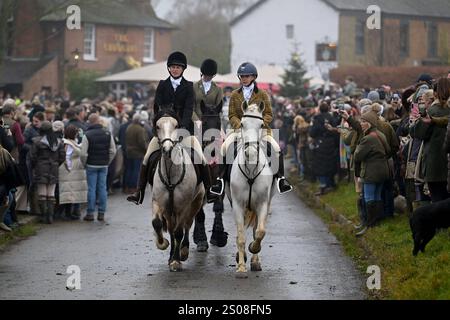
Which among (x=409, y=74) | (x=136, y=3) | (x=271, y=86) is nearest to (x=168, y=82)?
(x=409, y=74)

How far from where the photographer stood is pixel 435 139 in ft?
47.7

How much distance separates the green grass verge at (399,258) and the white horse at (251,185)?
1.53 metres

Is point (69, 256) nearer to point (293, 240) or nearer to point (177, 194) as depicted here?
point (177, 194)

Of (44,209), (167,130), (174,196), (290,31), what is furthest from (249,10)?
(167,130)

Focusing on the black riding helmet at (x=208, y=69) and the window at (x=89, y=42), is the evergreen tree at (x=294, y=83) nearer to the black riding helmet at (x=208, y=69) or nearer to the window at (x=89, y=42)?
the window at (x=89, y=42)

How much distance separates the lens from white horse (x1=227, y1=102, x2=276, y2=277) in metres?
14.1

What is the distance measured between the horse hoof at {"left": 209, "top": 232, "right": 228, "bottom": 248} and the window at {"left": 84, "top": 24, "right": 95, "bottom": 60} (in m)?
48.6

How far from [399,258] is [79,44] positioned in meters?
51.6

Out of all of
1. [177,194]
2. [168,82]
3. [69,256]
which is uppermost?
[168,82]

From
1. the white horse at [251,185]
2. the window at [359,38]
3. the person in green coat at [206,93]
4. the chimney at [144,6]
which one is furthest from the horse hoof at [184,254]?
the chimney at [144,6]

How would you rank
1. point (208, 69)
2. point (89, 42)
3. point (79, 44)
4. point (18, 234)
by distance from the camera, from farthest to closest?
1. point (89, 42)
2. point (79, 44)
3. point (18, 234)
4. point (208, 69)

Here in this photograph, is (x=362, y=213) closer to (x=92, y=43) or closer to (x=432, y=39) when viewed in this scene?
(x=432, y=39)

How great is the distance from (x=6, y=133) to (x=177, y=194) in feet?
16.7
